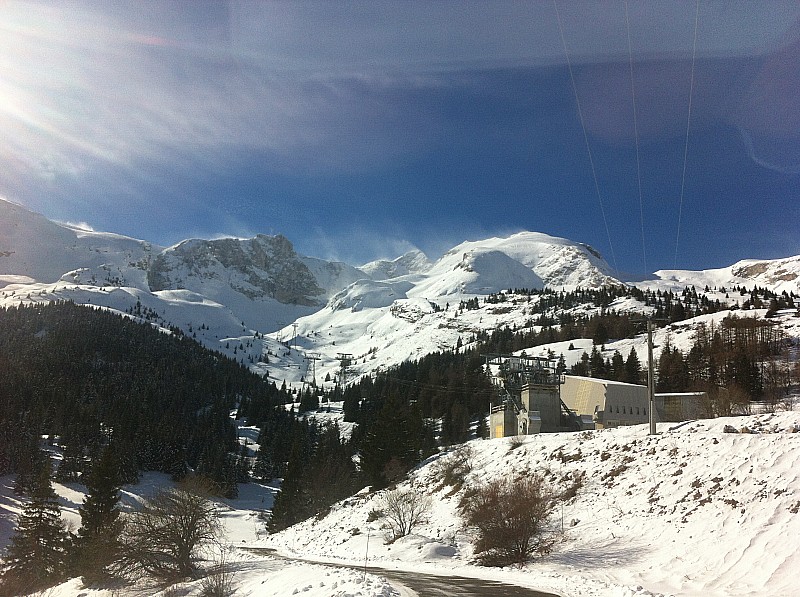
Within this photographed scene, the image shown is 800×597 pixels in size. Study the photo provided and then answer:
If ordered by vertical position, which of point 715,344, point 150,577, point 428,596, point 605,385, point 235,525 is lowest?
point 235,525

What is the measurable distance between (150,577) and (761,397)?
8871 centimetres

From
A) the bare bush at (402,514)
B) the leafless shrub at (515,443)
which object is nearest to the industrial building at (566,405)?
the leafless shrub at (515,443)

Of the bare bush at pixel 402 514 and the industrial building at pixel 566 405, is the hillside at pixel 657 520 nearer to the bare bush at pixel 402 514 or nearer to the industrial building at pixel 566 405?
the bare bush at pixel 402 514

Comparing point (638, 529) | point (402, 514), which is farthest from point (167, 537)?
point (638, 529)

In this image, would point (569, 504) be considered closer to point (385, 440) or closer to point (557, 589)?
point (557, 589)

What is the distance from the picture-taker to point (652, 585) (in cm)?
2031

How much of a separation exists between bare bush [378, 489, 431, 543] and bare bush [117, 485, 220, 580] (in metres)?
15.3

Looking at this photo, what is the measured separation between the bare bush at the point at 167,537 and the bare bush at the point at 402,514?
15.3m

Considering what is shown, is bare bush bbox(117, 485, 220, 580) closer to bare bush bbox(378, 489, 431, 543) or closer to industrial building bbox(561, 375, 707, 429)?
bare bush bbox(378, 489, 431, 543)

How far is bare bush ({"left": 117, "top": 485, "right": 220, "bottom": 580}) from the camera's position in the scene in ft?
95.3

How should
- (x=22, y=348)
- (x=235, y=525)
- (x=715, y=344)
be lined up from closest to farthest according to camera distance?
(x=235, y=525), (x=715, y=344), (x=22, y=348)

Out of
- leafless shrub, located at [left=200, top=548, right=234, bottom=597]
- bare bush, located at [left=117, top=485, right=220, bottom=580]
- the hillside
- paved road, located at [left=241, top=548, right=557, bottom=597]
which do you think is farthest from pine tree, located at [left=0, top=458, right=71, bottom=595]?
paved road, located at [left=241, top=548, right=557, bottom=597]

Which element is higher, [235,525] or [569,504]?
[569,504]

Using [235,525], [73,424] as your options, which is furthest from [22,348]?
[235,525]
